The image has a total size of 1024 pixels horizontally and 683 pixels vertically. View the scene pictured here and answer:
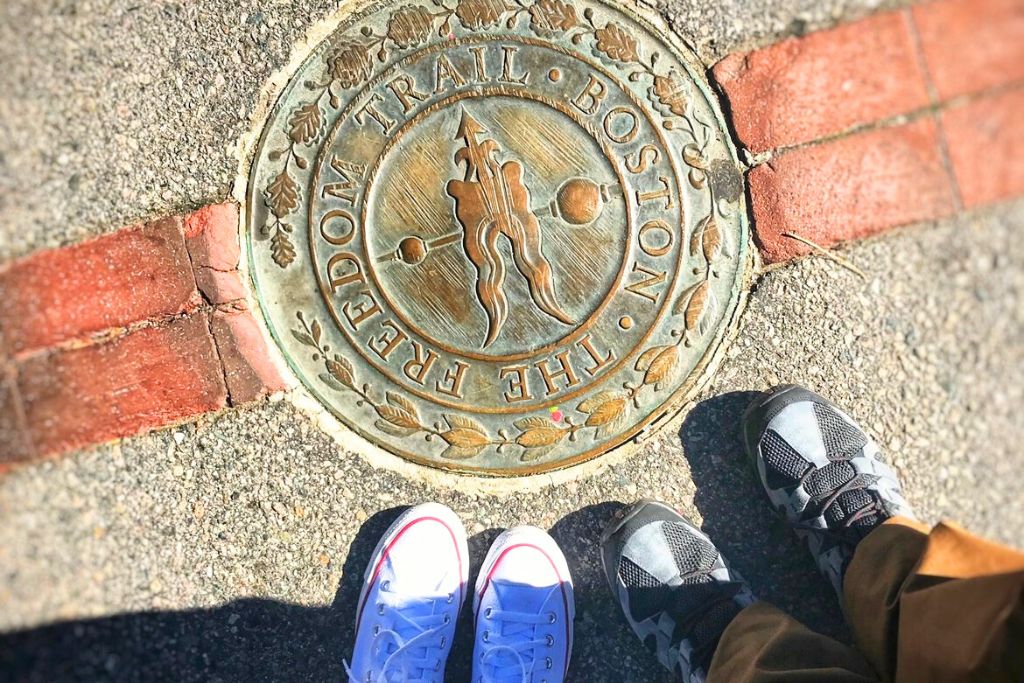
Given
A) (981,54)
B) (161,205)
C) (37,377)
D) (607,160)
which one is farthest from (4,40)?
(981,54)

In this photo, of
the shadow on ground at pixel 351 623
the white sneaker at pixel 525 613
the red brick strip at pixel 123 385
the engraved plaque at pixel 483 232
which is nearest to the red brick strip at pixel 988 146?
the engraved plaque at pixel 483 232

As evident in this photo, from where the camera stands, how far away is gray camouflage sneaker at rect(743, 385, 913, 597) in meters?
1.89

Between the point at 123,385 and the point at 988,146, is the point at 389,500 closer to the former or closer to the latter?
the point at 123,385

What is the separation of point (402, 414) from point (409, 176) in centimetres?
67

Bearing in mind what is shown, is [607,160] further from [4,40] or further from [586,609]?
[4,40]

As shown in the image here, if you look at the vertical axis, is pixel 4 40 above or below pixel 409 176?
above

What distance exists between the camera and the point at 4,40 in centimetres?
194

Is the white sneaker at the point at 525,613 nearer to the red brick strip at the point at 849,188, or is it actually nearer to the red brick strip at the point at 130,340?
the red brick strip at the point at 130,340

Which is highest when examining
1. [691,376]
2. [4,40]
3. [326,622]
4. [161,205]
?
[4,40]

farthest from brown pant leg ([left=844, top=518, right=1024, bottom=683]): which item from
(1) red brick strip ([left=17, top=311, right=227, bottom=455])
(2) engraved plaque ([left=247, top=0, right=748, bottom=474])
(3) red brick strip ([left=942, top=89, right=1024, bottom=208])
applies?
(1) red brick strip ([left=17, top=311, right=227, bottom=455])

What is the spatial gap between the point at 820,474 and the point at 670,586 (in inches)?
21.5

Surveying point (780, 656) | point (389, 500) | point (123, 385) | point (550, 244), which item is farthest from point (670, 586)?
point (123, 385)

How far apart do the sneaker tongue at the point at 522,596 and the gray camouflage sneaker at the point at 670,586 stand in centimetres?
21

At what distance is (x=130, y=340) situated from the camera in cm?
190
